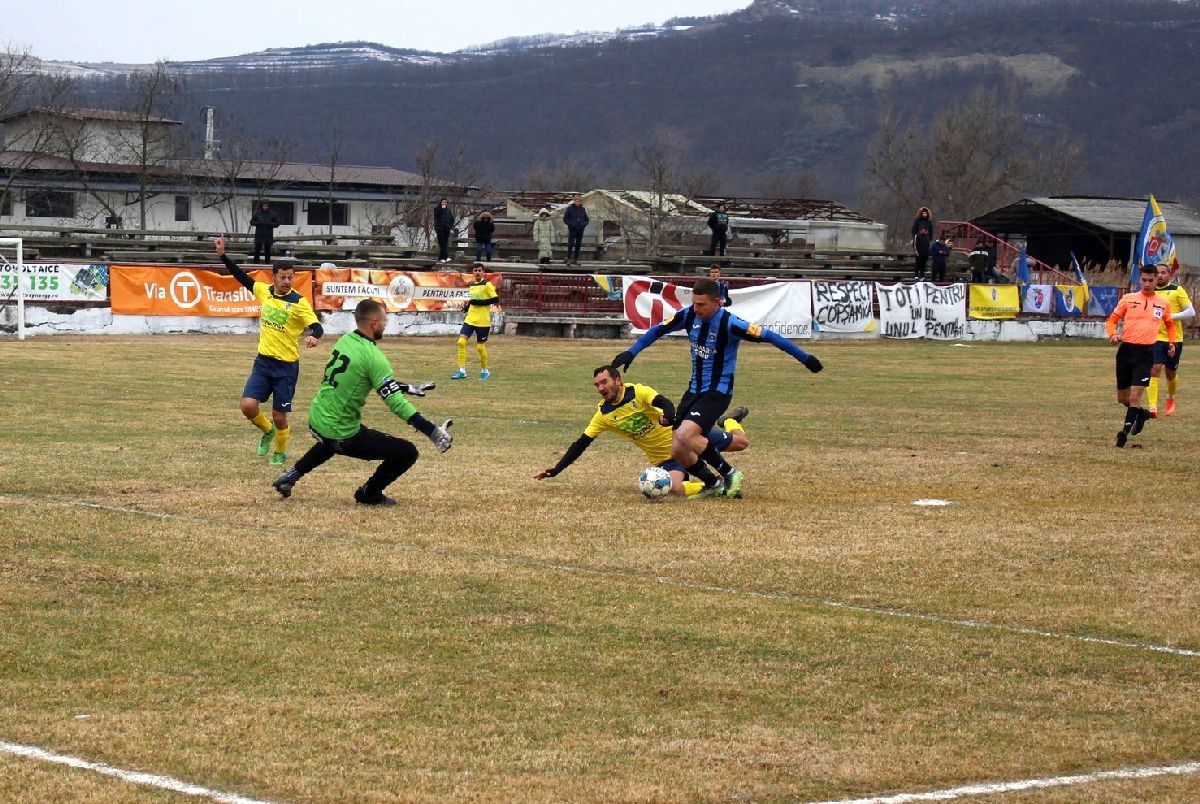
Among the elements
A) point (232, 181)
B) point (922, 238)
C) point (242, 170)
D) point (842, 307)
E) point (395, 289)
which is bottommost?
point (842, 307)

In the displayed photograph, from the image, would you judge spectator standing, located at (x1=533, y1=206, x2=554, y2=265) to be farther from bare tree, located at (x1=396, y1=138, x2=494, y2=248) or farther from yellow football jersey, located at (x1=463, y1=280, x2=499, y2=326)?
yellow football jersey, located at (x1=463, y1=280, x2=499, y2=326)

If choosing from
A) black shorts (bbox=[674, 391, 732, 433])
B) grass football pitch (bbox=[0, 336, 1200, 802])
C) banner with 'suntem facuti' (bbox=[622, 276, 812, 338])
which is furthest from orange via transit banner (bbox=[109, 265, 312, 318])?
black shorts (bbox=[674, 391, 732, 433])

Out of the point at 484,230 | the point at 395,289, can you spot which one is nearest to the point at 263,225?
the point at 395,289

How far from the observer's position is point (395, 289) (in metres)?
38.6

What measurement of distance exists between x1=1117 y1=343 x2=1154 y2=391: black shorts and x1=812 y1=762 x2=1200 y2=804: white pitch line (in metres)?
12.6

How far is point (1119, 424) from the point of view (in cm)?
2061

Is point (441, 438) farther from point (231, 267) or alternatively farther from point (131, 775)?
point (131, 775)

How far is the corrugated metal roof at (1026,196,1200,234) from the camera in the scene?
67.2 meters

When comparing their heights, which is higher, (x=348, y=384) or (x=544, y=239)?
(x=348, y=384)

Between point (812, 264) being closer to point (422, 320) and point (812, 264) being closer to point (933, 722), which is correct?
point (422, 320)

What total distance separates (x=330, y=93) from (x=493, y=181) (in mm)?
40146

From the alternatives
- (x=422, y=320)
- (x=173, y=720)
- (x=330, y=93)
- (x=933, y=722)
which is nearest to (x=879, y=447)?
(x=933, y=722)

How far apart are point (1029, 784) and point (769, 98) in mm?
172442

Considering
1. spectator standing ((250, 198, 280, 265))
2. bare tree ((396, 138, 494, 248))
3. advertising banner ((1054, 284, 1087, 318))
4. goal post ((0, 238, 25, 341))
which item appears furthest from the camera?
bare tree ((396, 138, 494, 248))
